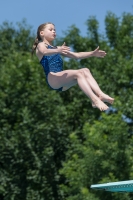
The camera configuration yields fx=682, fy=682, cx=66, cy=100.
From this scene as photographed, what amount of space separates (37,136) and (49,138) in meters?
0.43

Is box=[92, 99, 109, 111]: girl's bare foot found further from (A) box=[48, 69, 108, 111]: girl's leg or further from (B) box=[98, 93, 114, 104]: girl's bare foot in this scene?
(B) box=[98, 93, 114, 104]: girl's bare foot

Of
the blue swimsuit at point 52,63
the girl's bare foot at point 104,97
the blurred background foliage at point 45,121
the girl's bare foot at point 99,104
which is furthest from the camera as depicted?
the blurred background foliage at point 45,121

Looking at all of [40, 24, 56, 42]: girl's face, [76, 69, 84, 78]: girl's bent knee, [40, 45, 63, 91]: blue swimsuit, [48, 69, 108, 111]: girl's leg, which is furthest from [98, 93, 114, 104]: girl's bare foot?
[40, 24, 56, 42]: girl's face

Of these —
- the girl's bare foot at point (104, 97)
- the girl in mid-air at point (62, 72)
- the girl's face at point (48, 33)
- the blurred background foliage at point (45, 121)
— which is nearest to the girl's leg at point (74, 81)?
the girl in mid-air at point (62, 72)

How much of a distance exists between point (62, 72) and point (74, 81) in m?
0.17

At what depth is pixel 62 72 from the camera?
7.08m

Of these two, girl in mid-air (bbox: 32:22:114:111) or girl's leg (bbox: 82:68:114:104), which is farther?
girl's leg (bbox: 82:68:114:104)

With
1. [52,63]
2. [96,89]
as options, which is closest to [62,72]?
[52,63]

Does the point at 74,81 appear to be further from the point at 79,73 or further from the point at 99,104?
the point at 99,104

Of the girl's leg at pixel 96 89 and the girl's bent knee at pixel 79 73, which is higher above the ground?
the girl's bent knee at pixel 79 73

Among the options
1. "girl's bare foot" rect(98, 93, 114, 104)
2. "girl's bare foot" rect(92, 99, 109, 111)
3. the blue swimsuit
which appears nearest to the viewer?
"girl's bare foot" rect(92, 99, 109, 111)

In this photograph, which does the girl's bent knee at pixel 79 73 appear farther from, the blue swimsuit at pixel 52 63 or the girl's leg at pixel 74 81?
the blue swimsuit at pixel 52 63

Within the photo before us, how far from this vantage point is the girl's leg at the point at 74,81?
6.80 meters

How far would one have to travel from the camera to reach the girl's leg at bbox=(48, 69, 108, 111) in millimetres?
6805
